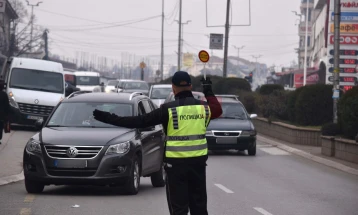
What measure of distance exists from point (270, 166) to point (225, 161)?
1477mm

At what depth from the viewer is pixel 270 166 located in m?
21.1

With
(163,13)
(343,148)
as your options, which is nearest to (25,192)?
(343,148)

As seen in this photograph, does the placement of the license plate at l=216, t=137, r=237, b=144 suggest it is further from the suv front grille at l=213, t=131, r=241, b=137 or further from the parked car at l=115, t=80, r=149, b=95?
the parked car at l=115, t=80, r=149, b=95

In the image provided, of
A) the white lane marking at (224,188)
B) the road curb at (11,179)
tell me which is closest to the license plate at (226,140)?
the white lane marking at (224,188)

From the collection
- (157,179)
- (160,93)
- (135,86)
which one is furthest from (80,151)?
(135,86)

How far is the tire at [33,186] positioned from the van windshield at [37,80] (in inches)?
690

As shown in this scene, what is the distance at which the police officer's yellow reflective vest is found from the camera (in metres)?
8.00

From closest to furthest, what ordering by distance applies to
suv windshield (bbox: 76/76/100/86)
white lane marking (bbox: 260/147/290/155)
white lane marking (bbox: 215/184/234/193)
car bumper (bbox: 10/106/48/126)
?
1. white lane marking (bbox: 215/184/234/193)
2. white lane marking (bbox: 260/147/290/155)
3. car bumper (bbox: 10/106/48/126)
4. suv windshield (bbox: 76/76/100/86)

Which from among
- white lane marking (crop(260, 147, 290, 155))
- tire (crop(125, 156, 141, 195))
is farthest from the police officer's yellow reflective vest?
white lane marking (crop(260, 147, 290, 155))

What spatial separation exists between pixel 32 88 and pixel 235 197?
18316mm

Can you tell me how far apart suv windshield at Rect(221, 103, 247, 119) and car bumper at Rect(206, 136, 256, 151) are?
4.49 ft

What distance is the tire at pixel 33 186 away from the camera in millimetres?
13133

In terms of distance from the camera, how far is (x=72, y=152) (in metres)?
12.7

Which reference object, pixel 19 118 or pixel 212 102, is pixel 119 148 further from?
pixel 19 118
